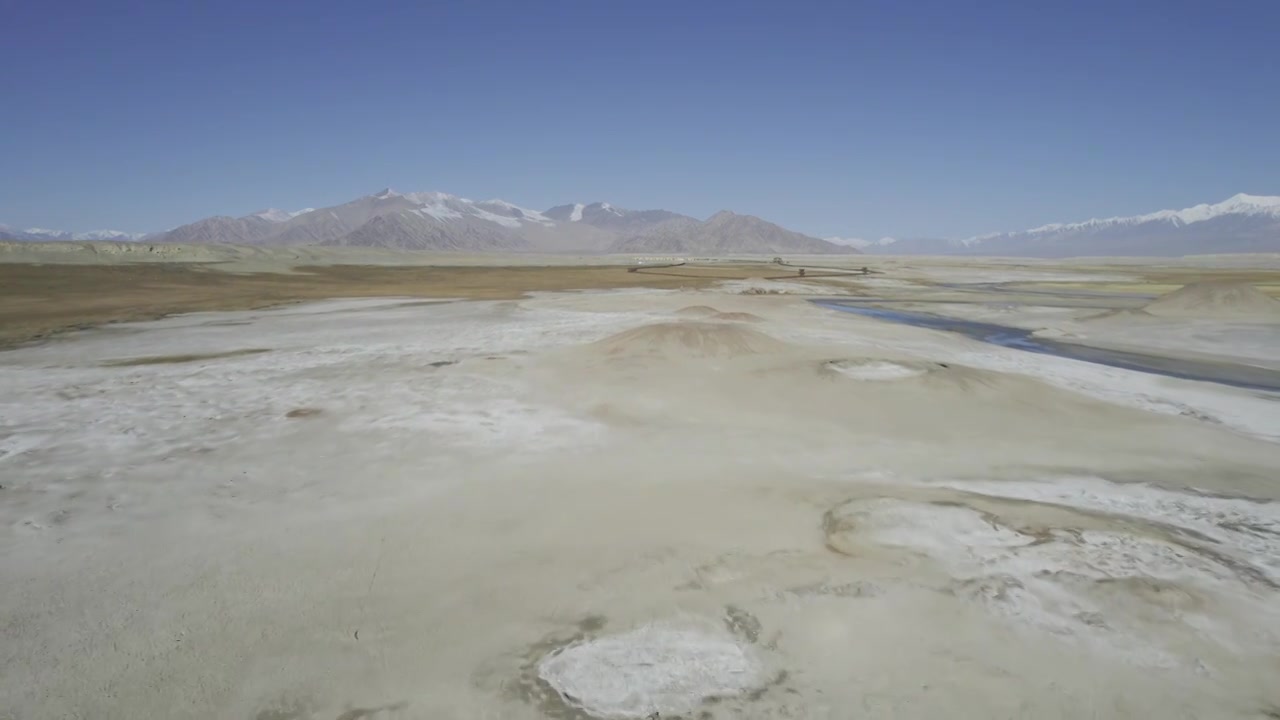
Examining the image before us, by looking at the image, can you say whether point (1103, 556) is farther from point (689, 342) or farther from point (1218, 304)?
point (1218, 304)

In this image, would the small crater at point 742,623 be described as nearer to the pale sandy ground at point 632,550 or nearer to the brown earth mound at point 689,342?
the pale sandy ground at point 632,550

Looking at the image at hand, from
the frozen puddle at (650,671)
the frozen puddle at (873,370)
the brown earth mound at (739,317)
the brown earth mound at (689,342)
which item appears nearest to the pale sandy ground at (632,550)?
the frozen puddle at (650,671)

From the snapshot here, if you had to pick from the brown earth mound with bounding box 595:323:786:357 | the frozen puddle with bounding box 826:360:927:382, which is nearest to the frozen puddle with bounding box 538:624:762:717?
the frozen puddle with bounding box 826:360:927:382

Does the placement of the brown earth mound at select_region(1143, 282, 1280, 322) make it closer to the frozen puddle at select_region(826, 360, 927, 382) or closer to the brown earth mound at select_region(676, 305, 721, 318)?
the brown earth mound at select_region(676, 305, 721, 318)

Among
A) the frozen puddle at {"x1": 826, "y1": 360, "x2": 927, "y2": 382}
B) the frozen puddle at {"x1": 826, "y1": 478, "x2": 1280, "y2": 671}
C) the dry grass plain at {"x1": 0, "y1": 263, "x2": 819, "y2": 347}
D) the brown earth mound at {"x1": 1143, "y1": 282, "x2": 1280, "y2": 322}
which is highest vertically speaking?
the dry grass plain at {"x1": 0, "y1": 263, "x2": 819, "y2": 347}

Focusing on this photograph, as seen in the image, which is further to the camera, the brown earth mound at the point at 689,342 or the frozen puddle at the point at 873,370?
the brown earth mound at the point at 689,342

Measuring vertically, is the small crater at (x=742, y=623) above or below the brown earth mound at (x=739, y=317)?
below

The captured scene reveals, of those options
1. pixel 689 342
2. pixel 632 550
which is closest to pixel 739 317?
pixel 689 342
